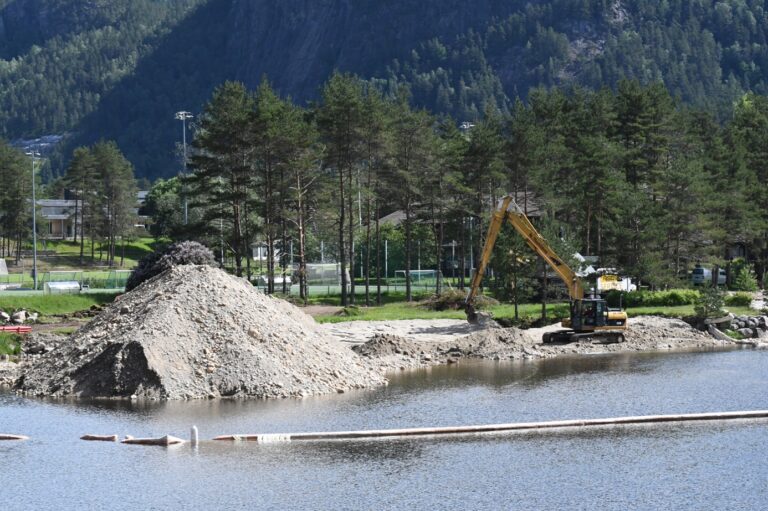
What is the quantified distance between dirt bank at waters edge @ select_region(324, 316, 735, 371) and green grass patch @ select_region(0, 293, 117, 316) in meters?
20.2

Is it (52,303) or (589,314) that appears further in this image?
(52,303)

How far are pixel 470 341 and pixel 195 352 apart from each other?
20.7 metres

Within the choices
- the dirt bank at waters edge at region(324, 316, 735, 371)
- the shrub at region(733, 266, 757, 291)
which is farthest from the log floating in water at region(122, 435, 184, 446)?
the shrub at region(733, 266, 757, 291)

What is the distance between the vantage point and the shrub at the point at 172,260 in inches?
3012

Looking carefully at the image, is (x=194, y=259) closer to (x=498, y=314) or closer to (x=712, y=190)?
(x=498, y=314)

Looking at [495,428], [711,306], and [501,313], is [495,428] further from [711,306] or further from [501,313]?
[711,306]

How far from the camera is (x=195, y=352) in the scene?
5247cm

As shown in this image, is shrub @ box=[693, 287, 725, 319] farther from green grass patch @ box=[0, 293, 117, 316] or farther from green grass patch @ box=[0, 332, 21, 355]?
green grass patch @ box=[0, 332, 21, 355]

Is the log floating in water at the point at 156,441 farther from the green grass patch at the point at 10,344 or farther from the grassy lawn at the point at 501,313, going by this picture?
the grassy lawn at the point at 501,313

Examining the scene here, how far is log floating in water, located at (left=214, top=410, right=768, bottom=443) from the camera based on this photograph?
4266 cm

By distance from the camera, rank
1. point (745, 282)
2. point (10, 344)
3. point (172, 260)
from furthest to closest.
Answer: point (745, 282) → point (172, 260) → point (10, 344)

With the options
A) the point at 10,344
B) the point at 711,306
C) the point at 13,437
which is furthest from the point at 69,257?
the point at 13,437

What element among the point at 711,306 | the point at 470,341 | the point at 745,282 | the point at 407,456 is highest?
the point at 745,282

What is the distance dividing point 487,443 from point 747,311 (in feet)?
150
